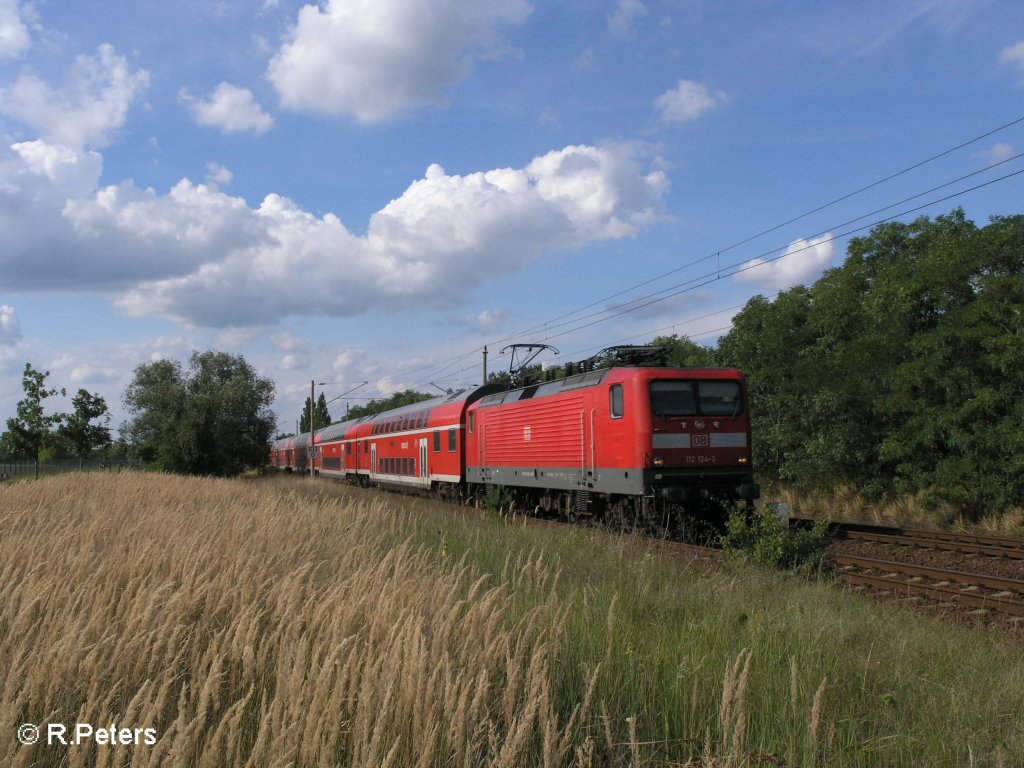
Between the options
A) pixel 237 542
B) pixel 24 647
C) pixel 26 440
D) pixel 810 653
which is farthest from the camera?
pixel 26 440

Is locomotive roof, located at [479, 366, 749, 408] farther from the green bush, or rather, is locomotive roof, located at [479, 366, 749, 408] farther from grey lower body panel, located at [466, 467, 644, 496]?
the green bush

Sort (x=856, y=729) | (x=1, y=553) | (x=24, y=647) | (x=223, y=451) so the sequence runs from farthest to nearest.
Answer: (x=223, y=451) → (x=1, y=553) → (x=856, y=729) → (x=24, y=647)

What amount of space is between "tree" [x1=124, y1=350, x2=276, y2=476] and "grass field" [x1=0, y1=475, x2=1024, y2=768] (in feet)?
148

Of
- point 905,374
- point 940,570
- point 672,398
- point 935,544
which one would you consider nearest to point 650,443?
point 672,398

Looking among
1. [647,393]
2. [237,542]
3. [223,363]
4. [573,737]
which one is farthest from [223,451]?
[573,737]

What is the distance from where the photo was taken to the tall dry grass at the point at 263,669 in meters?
2.59

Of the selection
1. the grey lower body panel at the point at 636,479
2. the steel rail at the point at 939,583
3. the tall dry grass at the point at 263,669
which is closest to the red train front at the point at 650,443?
the grey lower body panel at the point at 636,479

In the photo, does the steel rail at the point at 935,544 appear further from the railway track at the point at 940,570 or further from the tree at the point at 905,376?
the tree at the point at 905,376

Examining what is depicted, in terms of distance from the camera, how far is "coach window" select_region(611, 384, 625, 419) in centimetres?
1473

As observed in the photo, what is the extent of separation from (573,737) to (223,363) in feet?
174

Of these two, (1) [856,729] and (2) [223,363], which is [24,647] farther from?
(2) [223,363]

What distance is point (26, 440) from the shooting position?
35.4m

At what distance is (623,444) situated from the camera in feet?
47.9

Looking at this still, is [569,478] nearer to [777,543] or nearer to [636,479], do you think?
[636,479]
